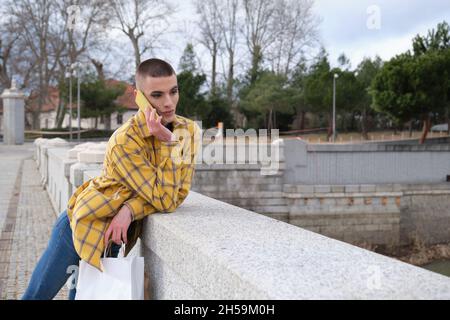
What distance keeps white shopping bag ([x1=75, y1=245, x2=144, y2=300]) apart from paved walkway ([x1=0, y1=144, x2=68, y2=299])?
7.43 ft

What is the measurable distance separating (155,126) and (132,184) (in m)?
0.30

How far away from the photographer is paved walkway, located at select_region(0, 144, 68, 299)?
4.91 m

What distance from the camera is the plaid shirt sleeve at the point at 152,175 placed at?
8.26ft

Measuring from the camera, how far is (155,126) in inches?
99.5

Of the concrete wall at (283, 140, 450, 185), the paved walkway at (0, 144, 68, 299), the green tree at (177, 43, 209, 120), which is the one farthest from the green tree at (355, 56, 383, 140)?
the paved walkway at (0, 144, 68, 299)

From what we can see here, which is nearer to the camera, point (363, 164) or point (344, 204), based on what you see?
point (344, 204)

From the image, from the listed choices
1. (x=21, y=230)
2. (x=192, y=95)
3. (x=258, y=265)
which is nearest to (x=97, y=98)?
(x=192, y=95)

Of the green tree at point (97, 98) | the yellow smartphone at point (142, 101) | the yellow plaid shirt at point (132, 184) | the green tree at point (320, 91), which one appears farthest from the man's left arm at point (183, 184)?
the green tree at point (97, 98)

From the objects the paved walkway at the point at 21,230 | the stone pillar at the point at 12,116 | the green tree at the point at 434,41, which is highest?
the green tree at the point at 434,41

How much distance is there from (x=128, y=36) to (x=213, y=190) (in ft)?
71.1

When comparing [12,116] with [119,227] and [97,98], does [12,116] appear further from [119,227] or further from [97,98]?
[119,227]

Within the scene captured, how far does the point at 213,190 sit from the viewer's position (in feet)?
65.3

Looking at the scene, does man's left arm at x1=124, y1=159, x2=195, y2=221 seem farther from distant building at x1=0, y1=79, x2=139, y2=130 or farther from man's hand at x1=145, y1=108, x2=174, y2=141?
distant building at x1=0, y1=79, x2=139, y2=130

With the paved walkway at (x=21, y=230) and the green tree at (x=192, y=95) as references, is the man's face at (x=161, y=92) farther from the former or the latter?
the green tree at (x=192, y=95)
